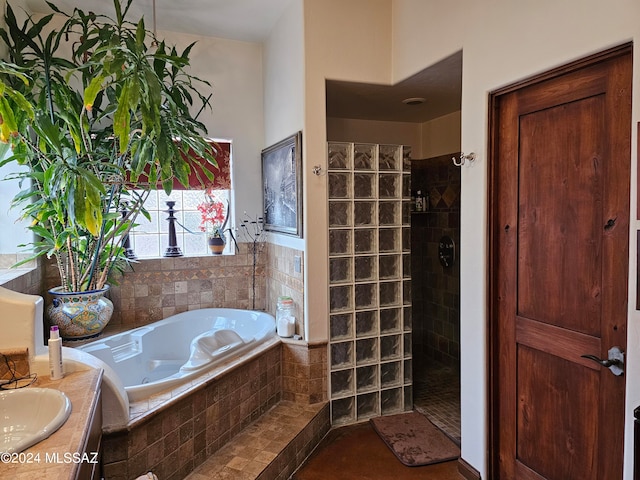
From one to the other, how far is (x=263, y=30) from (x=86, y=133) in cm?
179

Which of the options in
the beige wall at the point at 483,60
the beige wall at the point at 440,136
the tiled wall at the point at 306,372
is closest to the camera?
the beige wall at the point at 483,60

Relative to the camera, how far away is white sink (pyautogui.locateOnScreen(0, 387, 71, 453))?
1362 millimetres

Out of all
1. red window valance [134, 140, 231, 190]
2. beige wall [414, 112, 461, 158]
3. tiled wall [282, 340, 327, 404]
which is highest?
beige wall [414, 112, 461, 158]

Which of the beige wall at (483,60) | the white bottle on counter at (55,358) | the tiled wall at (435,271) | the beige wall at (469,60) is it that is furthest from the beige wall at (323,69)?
the white bottle on counter at (55,358)

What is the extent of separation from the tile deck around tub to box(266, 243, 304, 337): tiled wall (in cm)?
56

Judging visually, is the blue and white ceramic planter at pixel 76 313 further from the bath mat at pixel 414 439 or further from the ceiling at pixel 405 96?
the ceiling at pixel 405 96

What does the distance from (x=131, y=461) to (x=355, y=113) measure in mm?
3205

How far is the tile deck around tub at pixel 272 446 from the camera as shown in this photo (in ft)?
7.16

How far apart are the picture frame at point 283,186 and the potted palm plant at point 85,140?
0.59m

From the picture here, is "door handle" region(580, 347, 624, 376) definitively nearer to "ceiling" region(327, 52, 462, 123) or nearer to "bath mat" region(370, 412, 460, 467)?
"bath mat" region(370, 412, 460, 467)

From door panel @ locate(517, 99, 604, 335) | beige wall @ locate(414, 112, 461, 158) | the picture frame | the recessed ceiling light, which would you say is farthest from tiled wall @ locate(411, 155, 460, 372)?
door panel @ locate(517, 99, 604, 335)

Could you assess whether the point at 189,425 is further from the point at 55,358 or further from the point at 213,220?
the point at 213,220

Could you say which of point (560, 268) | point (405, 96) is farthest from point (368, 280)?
point (405, 96)

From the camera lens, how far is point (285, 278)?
10.9 feet
